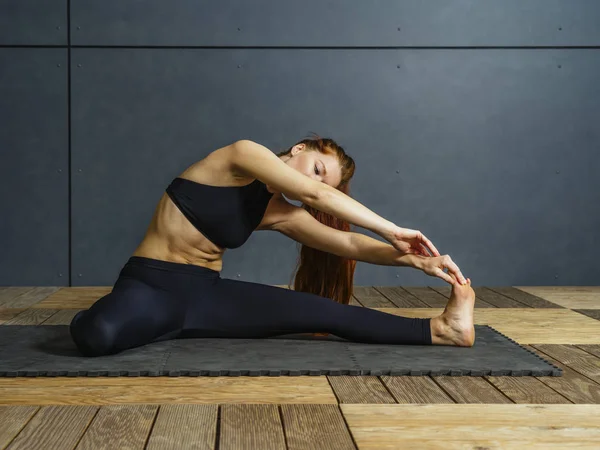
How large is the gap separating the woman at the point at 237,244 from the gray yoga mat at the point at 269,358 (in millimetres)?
61

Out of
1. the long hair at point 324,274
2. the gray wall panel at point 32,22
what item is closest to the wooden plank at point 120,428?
the long hair at point 324,274

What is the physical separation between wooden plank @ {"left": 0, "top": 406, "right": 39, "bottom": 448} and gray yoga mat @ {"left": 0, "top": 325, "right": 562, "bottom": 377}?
34 cm

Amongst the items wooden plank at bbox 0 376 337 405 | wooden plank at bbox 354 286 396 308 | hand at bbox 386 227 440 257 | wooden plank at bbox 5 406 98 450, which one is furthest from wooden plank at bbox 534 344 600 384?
wooden plank at bbox 5 406 98 450

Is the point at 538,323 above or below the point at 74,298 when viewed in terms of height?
above

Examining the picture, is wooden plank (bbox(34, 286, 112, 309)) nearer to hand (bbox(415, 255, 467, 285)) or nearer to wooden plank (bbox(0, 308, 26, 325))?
wooden plank (bbox(0, 308, 26, 325))

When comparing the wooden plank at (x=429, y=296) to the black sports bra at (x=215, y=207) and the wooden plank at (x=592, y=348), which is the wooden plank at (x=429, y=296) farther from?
the black sports bra at (x=215, y=207)

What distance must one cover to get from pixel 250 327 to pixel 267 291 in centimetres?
14

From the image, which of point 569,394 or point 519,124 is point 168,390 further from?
point 519,124

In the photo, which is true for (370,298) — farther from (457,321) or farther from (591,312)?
(457,321)

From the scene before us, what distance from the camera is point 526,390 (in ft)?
6.86

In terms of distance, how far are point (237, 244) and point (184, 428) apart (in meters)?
1.11

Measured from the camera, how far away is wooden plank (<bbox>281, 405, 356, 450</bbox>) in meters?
1.62

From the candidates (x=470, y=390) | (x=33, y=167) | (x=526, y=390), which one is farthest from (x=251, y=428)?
(x=33, y=167)

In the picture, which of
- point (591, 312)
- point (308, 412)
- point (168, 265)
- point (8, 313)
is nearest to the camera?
point (308, 412)
